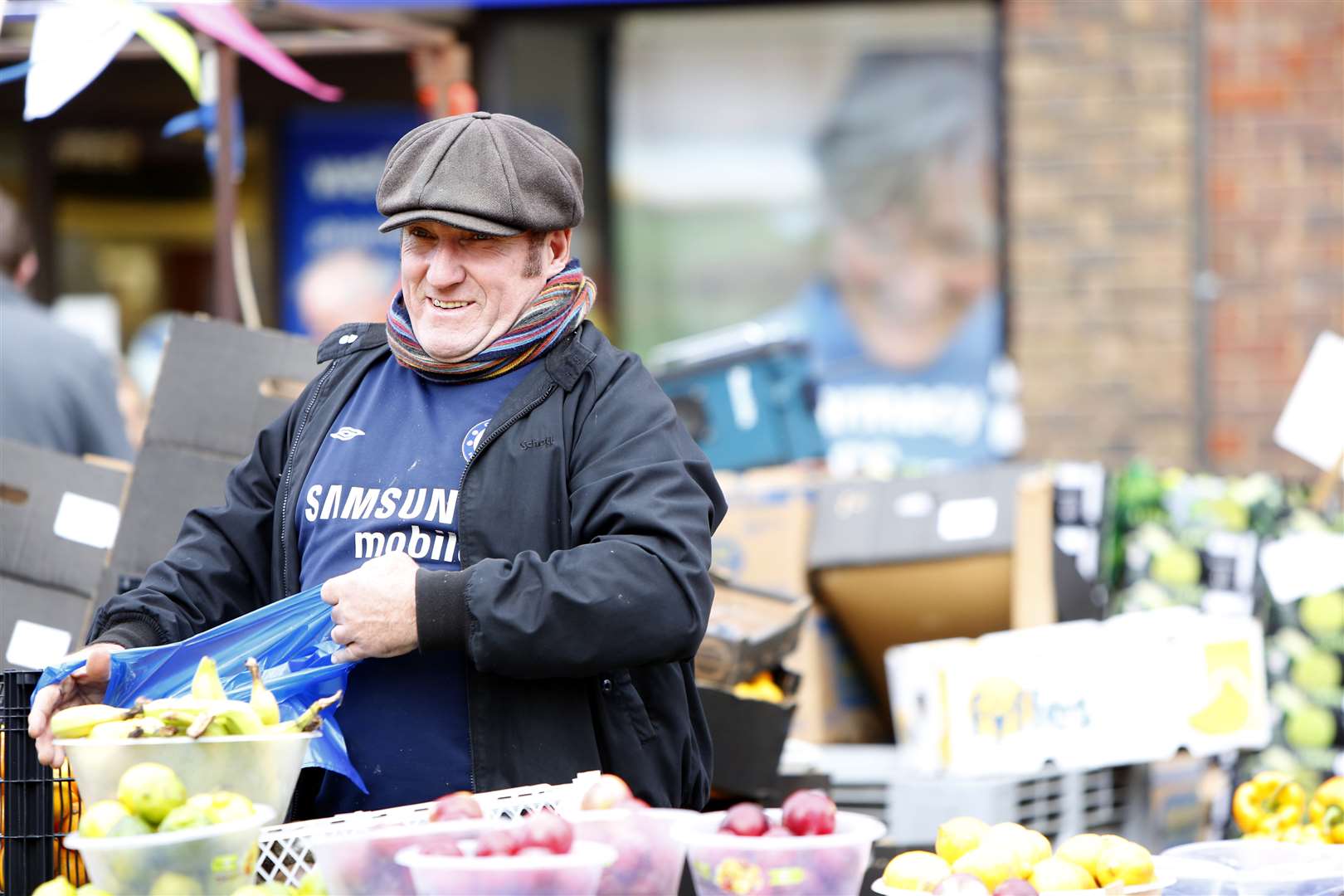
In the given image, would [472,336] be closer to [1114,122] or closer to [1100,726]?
[1100,726]

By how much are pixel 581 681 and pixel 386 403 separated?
0.55m

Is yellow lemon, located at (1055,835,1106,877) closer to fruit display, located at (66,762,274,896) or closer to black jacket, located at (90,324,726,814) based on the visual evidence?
black jacket, located at (90,324,726,814)

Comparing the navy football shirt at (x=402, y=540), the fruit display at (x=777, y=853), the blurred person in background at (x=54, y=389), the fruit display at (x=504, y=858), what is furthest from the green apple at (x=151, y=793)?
the blurred person in background at (x=54, y=389)

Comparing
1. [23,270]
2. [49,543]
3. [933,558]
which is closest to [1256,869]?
[933,558]

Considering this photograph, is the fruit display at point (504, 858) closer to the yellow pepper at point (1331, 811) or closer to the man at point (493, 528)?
the man at point (493, 528)

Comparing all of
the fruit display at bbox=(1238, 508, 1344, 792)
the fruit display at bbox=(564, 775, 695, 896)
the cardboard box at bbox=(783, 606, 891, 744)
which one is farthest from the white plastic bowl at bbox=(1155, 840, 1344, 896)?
the fruit display at bbox=(1238, 508, 1344, 792)

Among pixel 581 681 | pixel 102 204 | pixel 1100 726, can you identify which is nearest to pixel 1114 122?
pixel 1100 726

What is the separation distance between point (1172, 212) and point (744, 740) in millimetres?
4682

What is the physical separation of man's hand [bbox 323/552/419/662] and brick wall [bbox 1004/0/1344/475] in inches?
222

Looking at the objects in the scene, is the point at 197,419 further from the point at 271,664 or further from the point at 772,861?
the point at 772,861

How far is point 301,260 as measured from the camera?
891 centimetres

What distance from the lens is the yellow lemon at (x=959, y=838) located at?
2.82 meters

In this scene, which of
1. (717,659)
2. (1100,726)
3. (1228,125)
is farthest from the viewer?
(1228,125)

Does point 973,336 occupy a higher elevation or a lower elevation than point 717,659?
higher
